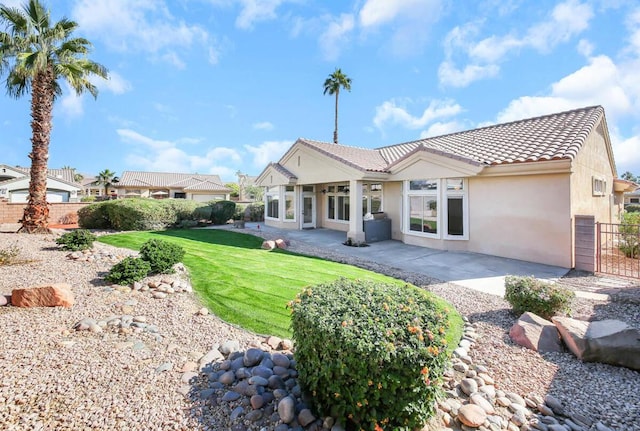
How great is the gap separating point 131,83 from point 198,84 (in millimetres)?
3629

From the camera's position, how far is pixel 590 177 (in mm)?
13008

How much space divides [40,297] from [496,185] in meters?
14.8

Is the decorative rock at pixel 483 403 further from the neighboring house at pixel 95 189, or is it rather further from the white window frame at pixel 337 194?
the neighboring house at pixel 95 189

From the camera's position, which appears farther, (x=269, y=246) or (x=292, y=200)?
(x=292, y=200)

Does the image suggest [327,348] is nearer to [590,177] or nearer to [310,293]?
[310,293]

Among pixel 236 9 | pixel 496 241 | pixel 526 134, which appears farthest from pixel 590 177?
pixel 236 9

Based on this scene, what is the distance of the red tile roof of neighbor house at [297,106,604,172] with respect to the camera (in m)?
11.3

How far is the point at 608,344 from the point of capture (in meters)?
4.65

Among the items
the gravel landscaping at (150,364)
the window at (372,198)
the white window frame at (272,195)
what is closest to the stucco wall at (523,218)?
the gravel landscaping at (150,364)

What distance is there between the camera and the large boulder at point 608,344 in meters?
4.57

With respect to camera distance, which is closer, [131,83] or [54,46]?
[54,46]

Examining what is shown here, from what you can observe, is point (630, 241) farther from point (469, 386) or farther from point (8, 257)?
point (8, 257)

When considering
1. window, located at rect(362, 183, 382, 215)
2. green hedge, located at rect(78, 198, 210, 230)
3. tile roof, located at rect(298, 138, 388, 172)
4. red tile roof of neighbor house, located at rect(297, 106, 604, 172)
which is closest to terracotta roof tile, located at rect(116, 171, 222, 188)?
green hedge, located at rect(78, 198, 210, 230)

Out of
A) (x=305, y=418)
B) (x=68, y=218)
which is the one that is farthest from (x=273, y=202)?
(x=305, y=418)
